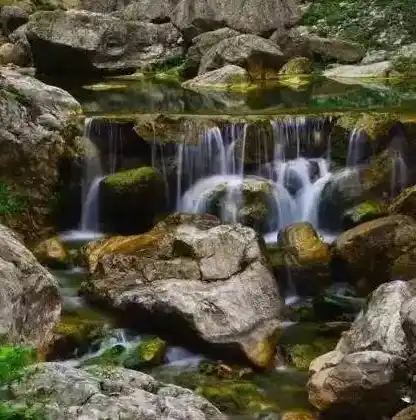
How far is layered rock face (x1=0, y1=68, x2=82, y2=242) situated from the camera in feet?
35.1

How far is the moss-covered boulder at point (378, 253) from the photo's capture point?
9.52 metres

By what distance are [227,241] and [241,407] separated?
8.32ft

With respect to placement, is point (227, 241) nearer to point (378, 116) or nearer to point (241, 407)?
point (241, 407)

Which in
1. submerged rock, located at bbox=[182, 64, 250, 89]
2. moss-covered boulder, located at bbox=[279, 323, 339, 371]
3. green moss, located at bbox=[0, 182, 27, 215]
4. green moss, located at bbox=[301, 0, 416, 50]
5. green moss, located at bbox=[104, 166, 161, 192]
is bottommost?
moss-covered boulder, located at bbox=[279, 323, 339, 371]

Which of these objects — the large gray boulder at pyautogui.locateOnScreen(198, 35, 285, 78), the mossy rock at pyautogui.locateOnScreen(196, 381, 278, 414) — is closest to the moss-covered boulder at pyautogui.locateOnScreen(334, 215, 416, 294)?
the mossy rock at pyautogui.locateOnScreen(196, 381, 278, 414)

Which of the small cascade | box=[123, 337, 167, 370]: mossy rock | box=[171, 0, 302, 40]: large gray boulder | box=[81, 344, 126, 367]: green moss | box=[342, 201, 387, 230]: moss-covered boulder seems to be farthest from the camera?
box=[171, 0, 302, 40]: large gray boulder

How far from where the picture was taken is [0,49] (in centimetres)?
2358

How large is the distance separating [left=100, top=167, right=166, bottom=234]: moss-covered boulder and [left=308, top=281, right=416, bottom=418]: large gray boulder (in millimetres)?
5391

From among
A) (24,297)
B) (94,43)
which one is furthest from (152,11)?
(24,297)

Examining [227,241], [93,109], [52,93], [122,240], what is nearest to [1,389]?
[227,241]

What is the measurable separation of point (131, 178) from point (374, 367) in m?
6.30

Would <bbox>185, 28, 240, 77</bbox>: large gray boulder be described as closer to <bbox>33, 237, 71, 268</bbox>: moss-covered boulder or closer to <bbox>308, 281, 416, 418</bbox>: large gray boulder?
<bbox>33, 237, 71, 268</bbox>: moss-covered boulder

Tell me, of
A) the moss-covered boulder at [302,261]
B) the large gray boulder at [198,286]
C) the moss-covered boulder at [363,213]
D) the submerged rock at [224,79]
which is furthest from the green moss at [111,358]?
the submerged rock at [224,79]

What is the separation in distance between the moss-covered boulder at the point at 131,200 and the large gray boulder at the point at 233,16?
1271cm
